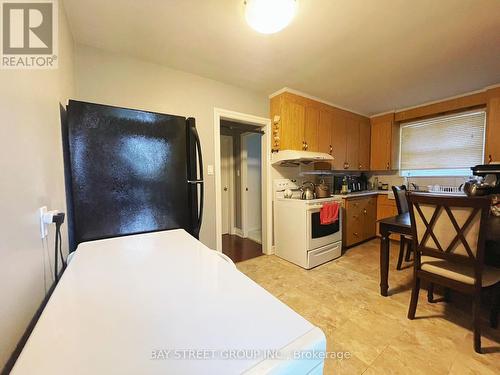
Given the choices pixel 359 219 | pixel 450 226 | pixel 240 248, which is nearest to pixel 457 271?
pixel 450 226

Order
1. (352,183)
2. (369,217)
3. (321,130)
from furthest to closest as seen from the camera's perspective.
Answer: (352,183), (369,217), (321,130)

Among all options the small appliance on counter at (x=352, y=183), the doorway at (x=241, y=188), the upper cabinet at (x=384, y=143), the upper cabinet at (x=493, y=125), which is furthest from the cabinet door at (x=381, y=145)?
the doorway at (x=241, y=188)

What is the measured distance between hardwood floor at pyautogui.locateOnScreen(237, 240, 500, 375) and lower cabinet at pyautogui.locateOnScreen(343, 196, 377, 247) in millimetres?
758

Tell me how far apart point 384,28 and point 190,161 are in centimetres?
183

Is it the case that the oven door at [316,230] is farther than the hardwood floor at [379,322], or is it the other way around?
the oven door at [316,230]

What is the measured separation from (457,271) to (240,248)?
8.27ft

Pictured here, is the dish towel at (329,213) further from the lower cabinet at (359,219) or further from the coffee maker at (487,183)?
the coffee maker at (487,183)

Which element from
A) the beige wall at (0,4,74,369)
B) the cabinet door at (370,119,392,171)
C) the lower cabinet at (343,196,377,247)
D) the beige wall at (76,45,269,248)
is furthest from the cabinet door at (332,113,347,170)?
the beige wall at (0,4,74,369)

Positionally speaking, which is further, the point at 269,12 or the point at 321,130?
the point at 321,130

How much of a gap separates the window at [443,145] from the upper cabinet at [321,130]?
685 millimetres

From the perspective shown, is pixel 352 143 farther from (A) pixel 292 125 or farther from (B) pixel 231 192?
(B) pixel 231 192

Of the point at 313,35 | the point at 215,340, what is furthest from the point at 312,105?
the point at 215,340

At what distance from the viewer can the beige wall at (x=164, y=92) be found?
1813 mm

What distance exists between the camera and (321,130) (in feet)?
10.5
